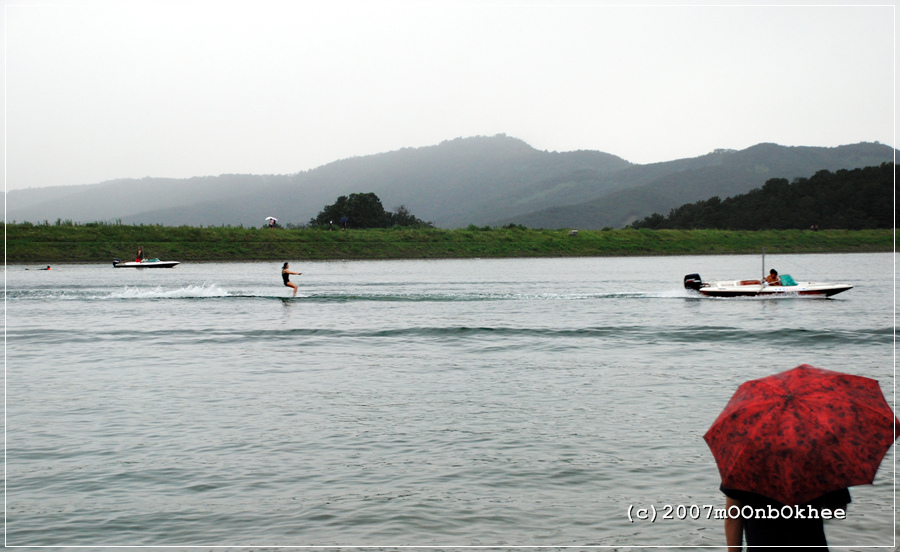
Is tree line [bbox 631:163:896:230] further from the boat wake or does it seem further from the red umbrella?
the red umbrella

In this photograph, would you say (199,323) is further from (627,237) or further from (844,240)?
(844,240)

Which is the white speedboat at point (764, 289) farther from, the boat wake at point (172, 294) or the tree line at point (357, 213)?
the tree line at point (357, 213)

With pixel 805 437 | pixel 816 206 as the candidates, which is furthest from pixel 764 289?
pixel 816 206

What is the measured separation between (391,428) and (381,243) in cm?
10147

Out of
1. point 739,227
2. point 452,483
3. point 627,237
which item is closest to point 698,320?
point 452,483

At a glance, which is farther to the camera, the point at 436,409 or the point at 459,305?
the point at 459,305

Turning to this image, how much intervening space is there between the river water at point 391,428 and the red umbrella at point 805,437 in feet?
12.1

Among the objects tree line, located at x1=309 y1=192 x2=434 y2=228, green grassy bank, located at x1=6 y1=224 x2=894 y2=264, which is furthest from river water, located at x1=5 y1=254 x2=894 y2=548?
tree line, located at x1=309 y1=192 x2=434 y2=228

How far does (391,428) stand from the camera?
12891 mm

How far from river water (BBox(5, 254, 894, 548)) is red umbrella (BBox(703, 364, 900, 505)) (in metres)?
3.70

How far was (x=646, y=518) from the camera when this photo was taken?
8.55 m

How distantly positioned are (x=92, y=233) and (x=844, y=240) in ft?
355

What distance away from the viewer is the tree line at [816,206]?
143 metres

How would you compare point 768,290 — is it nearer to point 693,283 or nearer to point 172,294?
point 693,283
